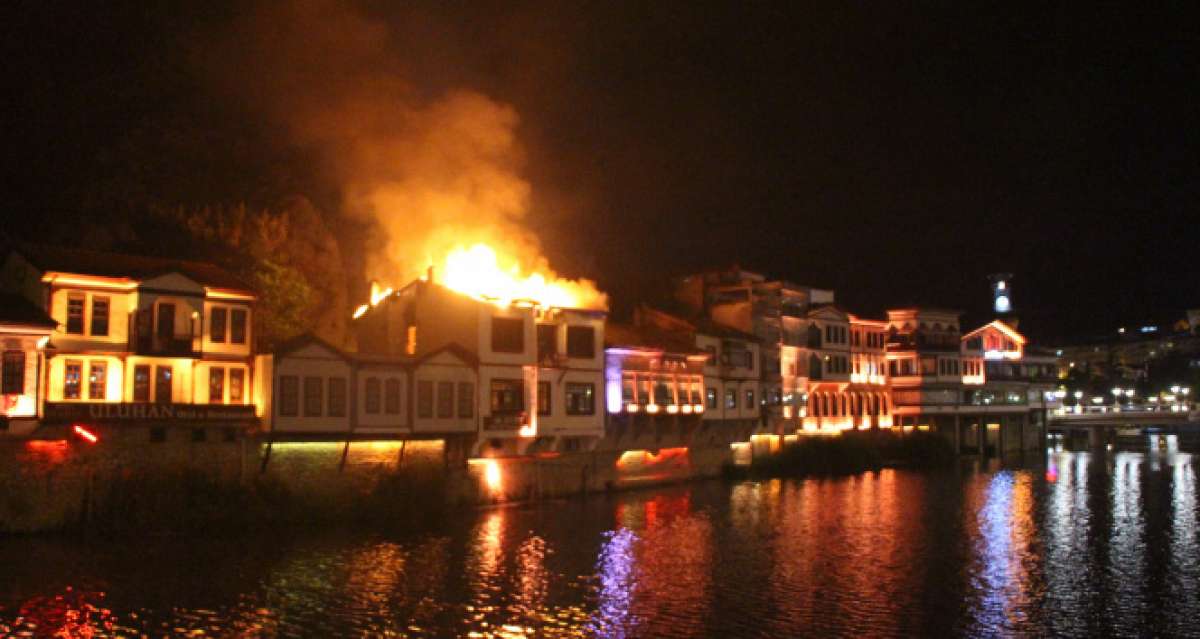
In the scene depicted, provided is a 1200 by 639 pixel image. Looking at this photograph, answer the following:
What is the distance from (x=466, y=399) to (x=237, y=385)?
34.4ft

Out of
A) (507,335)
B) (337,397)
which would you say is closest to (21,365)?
(337,397)

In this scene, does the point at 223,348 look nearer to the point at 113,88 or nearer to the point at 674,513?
the point at 674,513

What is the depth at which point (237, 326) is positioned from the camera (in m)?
46.1

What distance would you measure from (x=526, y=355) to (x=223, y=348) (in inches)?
595

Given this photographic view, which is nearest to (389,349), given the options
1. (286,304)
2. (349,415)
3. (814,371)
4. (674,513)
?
(286,304)

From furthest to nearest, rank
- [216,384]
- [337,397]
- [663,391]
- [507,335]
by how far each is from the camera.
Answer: [663,391]
[507,335]
[216,384]
[337,397]

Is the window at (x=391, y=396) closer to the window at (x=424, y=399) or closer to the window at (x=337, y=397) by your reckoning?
the window at (x=424, y=399)

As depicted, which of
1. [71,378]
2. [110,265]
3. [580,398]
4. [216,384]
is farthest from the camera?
[580,398]

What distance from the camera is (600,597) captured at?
105 feet

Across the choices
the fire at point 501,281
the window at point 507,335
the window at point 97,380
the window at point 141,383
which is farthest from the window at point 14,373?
the fire at point 501,281

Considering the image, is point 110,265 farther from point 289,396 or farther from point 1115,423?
point 1115,423

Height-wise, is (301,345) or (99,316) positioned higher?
(99,316)

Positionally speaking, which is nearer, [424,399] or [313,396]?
[313,396]

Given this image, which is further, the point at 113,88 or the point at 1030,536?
the point at 113,88
